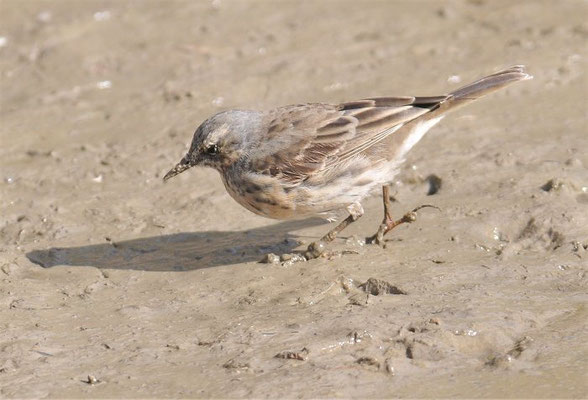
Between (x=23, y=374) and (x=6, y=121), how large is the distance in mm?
5180

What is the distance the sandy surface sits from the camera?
6707 millimetres

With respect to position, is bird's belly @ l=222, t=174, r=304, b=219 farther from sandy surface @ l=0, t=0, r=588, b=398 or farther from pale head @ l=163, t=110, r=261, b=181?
sandy surface @ l=0, t=0, r=588, b=398

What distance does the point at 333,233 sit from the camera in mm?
8711

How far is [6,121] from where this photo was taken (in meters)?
11.2

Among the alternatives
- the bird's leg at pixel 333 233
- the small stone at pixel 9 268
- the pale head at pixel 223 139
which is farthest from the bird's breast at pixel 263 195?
the small stone at pixel 9 268

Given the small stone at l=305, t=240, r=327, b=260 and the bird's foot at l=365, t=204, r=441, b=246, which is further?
the bird's foot at l=365, t=204, r=441, b=246

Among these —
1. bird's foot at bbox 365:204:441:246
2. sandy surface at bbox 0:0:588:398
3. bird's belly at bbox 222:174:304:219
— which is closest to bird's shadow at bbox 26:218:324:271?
sandy surface at bbox 0:0:588:398

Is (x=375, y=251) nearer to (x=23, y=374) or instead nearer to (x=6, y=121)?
(x=23, y=374)

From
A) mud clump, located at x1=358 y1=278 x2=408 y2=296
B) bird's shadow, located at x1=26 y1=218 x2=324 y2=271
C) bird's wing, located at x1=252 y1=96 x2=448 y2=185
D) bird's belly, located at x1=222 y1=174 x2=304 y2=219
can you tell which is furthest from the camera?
bird's shadow, located at x1=26 y1=218 x2=324 y2=271

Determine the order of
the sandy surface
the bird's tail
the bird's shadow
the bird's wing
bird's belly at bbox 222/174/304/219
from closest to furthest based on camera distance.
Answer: the sandy surface → bird's belly at bbox 222/174/304/219 → the bird's wing → the bird's shadow → the bird's tail

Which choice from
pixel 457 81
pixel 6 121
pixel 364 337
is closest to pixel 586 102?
pixel 457 81

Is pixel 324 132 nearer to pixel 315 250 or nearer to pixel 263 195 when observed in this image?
pixel 263 195

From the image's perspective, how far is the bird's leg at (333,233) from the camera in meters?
8.52

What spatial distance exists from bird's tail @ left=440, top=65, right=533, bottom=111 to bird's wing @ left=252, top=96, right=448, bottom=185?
6.1 inches
